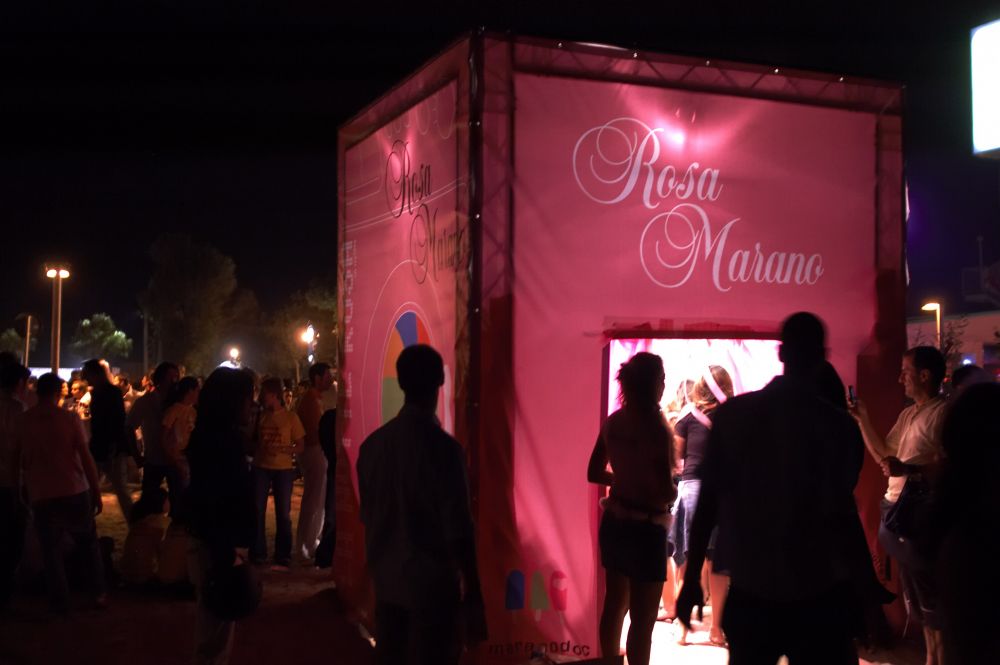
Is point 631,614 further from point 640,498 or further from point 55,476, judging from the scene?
point 55,476

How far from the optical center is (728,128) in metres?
6.80

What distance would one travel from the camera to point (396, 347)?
7336 mm

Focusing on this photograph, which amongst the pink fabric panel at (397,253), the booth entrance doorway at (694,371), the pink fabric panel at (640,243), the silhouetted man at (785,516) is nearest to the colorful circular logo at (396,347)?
the pink fabric panel at (397,253)

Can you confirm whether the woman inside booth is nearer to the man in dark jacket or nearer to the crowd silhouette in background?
the crowd silhouette in background

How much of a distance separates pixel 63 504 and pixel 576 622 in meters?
4.09

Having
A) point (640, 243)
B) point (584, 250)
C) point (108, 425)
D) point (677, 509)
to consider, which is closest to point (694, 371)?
point (677, 509)

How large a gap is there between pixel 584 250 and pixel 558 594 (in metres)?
2.18

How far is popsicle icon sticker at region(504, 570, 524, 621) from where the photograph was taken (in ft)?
19.8

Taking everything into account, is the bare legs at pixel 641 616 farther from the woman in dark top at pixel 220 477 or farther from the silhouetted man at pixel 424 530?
the woman in dark top at pixel 220 477

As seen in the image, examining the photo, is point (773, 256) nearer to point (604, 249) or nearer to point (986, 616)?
point (604, 249)

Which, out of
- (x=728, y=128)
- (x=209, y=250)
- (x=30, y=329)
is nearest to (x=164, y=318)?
(x=209, y=250)

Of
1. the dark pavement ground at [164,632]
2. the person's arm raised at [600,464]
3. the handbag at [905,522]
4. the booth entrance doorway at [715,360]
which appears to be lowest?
the dark pavement ground at [164,632]

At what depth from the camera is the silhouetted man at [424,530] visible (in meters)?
3.91

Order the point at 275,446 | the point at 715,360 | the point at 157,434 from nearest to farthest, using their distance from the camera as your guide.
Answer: the point at 715,360 → the point at 157,434 → the point at 275,446
